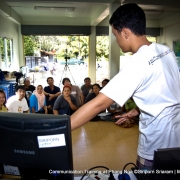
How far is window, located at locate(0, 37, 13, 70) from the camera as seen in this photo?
21.3ft

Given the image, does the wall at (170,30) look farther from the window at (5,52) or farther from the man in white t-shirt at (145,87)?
the man in white t-shirt at (145,87)

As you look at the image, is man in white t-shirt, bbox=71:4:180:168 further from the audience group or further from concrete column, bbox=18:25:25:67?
concrete column, bbox=18:25:25:67

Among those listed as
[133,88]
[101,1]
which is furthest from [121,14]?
[101,1]

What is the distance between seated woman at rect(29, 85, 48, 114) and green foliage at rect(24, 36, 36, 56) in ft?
14.9

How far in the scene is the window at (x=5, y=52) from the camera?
649 cm

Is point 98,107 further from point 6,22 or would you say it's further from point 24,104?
point 6,22

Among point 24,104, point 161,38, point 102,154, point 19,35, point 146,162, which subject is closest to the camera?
point 146,162

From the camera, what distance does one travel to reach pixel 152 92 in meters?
0.93

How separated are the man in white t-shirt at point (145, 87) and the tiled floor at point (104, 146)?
1461 millimetres

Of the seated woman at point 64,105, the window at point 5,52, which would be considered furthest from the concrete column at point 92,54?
the seated woman at point 64,105

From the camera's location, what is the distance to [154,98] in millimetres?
940

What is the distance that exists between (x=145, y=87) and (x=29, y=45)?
8.33 m

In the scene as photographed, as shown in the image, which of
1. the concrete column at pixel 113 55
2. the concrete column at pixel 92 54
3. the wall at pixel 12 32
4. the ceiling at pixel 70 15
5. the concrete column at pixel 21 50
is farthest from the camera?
the concrete column at pixel 92 54

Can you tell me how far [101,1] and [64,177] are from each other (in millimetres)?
4920
